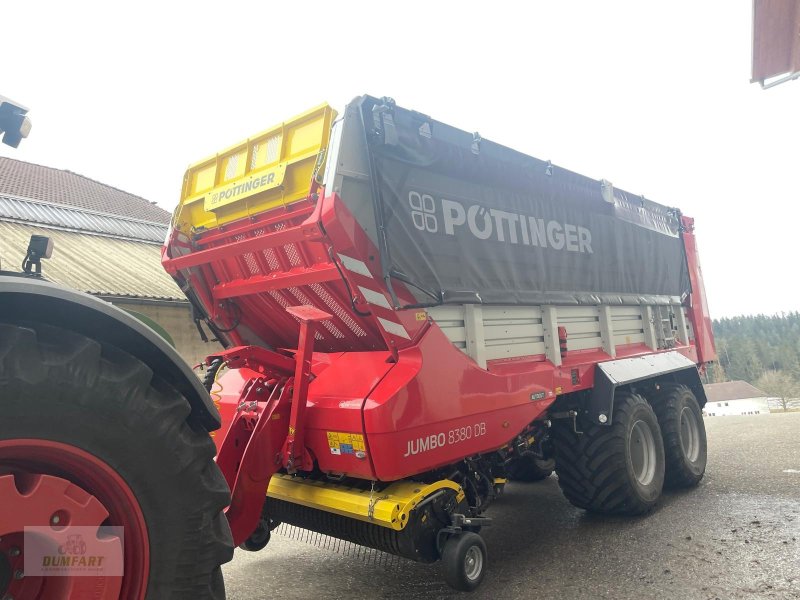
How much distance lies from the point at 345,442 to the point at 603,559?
2170 millimetres

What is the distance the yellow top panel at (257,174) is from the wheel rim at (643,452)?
12.0 feet

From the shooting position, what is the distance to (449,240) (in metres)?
3.71

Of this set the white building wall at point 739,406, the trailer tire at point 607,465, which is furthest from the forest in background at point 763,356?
the trailer tire at point 607,465

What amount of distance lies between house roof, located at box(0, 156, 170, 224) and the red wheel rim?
16.1m

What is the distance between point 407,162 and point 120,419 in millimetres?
2389

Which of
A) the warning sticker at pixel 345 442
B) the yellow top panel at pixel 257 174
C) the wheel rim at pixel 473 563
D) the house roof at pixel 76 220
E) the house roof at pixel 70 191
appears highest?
the house roof at pixel 70 191

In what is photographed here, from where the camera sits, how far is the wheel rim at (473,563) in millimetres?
3251

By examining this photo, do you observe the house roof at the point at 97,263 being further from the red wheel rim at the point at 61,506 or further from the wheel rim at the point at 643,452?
the red wheel rim at the point at 61,506

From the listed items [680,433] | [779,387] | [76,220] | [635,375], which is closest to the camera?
[635,375]

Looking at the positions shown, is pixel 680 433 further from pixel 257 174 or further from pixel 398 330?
pixel 257 174

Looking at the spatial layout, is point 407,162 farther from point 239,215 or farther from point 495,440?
point 495,440

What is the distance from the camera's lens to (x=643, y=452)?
5.11m

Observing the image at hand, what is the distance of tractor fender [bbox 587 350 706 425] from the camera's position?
14.9 ft

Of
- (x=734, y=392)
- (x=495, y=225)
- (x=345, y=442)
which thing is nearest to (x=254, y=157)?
(x=495, y=225)
